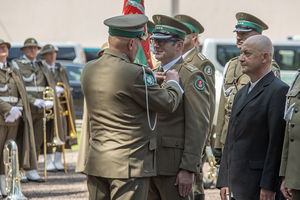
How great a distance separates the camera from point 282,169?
3.19 metres

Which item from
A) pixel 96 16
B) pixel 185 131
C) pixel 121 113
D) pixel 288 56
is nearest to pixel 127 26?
pixel 121 113

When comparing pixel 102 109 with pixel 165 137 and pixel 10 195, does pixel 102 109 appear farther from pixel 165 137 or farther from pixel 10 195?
pixel 10 195

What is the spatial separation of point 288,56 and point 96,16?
42.9ft

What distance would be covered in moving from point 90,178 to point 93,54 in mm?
20867

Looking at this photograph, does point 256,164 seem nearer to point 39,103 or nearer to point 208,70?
point 208,70

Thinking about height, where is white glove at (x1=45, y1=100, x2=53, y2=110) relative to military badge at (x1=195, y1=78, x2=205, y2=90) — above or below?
below

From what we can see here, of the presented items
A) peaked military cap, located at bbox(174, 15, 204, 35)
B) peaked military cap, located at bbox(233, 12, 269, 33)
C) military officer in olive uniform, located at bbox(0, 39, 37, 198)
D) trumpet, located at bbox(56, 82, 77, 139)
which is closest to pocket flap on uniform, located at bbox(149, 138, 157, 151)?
peaked military cap, located at bbox(233, 12, 269, 33)

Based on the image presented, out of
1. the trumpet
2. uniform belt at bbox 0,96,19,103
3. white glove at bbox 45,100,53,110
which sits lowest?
the trumpet

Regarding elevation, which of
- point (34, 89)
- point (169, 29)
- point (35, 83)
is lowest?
point (34, 89)

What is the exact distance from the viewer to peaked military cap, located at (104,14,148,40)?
10.5 ft

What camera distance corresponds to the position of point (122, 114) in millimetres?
3170

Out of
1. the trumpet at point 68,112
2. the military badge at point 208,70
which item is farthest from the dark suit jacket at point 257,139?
the trumpet at point 68,112

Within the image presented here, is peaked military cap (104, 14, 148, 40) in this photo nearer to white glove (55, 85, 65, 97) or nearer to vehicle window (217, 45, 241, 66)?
white glove (55, 85, 65, 97)

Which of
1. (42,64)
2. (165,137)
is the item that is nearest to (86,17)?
(42,64)
